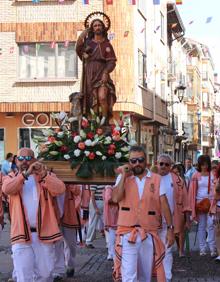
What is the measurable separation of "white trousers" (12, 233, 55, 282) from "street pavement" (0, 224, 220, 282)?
2.46 m

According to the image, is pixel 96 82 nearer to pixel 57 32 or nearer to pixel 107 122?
pixel 107 122

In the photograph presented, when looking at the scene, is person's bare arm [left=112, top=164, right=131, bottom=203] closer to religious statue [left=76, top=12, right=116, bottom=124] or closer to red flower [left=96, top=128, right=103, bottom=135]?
red flower [left=96, top=128, right=103, bottom=135]

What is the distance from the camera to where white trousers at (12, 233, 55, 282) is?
7.99 m

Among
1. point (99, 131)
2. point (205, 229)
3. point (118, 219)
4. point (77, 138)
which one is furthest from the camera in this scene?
point (205, 229)

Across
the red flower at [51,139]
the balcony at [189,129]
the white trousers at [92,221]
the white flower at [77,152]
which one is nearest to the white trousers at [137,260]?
the white flower at [77,152]

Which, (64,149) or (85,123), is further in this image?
(85,123)

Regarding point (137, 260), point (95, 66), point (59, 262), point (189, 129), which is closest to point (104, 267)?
point (59, 262)

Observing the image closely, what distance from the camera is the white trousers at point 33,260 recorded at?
799cm

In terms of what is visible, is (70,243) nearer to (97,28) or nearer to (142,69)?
(97,28)

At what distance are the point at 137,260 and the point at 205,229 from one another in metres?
6.71

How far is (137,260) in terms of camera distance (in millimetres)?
7707

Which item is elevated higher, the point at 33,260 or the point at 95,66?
the point at 95,66

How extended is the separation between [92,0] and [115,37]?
1.76 metres

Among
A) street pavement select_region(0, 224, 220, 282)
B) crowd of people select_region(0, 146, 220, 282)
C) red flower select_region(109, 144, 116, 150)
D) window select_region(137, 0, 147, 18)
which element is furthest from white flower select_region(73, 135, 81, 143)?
window select_region(137, 0, 147, 18)
